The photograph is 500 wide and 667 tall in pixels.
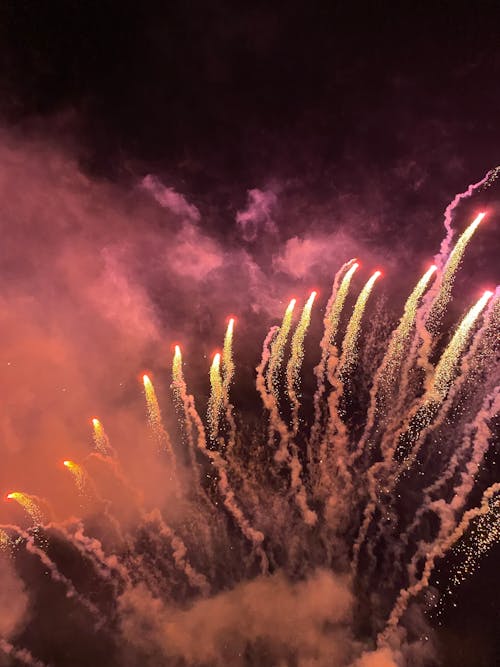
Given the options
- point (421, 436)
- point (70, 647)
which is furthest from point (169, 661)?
point (421, 436)

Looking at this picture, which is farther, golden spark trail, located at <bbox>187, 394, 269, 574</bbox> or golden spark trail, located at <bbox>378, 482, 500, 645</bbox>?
golden spark trail, located at <bbox>187, 394, 269, 574</bbox>

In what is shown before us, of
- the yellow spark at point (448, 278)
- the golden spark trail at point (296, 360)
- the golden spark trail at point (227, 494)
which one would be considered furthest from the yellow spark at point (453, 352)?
the golden spark trail at point (227, 494)

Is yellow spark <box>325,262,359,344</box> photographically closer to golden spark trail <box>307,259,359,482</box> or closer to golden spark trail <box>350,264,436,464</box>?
golden spark trail <box>307,259,359,482</box>

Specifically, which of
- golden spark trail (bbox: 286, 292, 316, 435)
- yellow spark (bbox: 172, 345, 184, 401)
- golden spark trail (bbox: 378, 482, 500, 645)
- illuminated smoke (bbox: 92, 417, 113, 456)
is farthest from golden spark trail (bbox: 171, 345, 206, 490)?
golden spark trail (bbox: 378, 482, 500, 645)

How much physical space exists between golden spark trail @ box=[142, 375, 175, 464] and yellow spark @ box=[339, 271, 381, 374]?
768 centimetres

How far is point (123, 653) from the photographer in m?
17.4

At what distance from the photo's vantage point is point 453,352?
15.5m

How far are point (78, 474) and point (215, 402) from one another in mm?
6386

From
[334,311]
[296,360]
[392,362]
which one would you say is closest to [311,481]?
[296,360]

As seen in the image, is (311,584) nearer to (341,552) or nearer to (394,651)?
(341,552)

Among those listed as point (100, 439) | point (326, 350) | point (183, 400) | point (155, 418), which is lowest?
point (326, 350)

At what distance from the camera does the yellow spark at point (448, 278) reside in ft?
51.4

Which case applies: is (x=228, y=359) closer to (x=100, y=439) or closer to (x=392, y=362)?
(x=392, y=362)

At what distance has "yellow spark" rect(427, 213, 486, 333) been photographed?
15672mm
